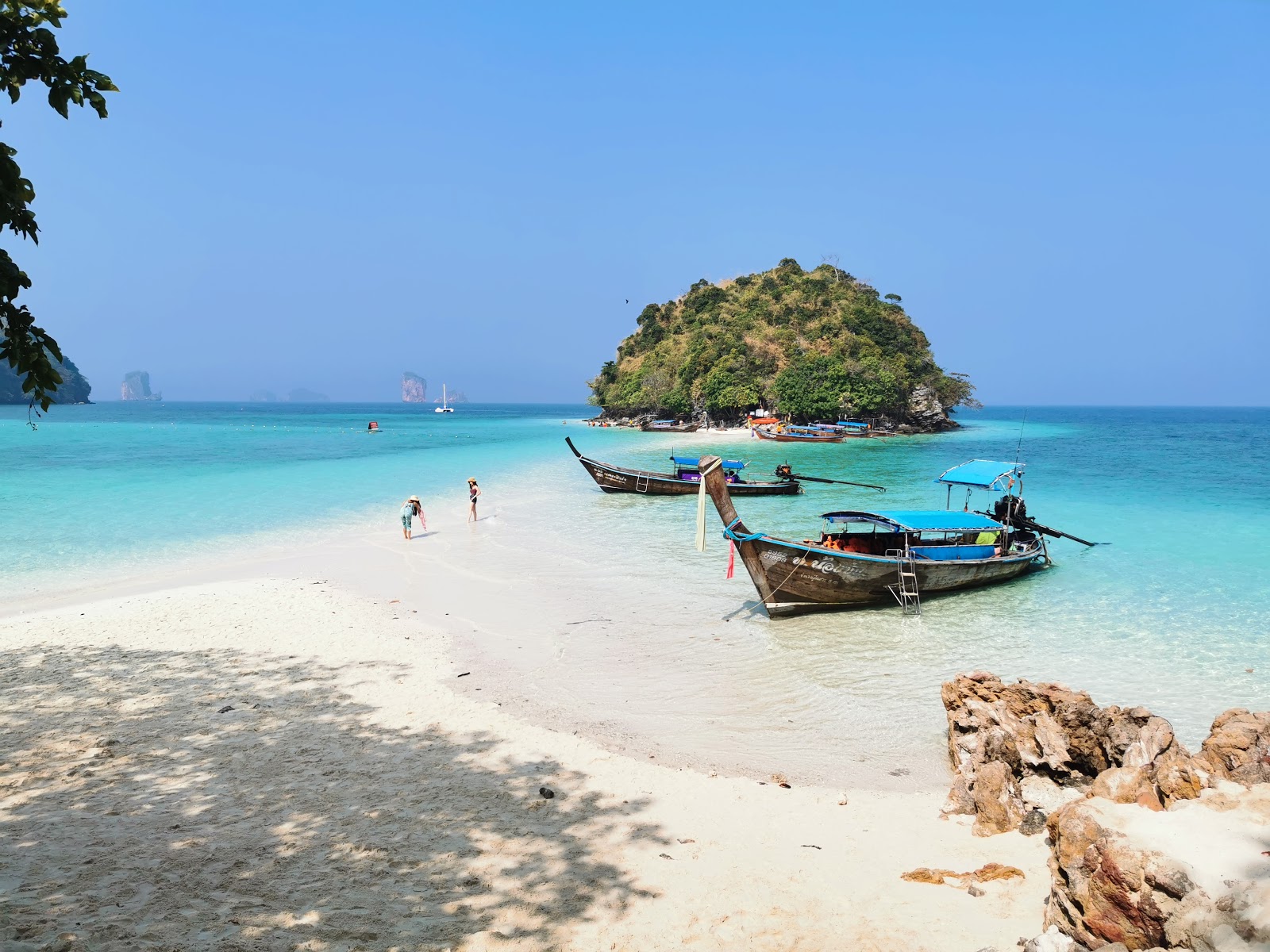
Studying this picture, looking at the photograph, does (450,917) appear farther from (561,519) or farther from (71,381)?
(71,381)

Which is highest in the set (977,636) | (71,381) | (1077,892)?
(71,381)

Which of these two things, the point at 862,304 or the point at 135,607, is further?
the point at 862,304

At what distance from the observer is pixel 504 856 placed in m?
5.57

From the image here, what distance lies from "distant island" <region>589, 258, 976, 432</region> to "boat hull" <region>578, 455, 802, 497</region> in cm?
4105

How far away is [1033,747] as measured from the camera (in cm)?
697

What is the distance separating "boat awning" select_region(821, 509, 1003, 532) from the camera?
14.9 m

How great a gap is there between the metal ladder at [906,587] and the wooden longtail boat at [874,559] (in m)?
0.02

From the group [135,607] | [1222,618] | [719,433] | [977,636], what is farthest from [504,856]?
[719,433]

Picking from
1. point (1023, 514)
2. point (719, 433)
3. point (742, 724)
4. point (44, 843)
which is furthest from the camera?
point (719, 433)

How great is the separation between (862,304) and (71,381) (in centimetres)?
18503

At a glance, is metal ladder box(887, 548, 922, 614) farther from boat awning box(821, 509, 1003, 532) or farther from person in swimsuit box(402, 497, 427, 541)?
person in swimsuit box(402, 497, 427, 541)

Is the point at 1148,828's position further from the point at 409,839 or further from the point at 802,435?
the point at 802,435

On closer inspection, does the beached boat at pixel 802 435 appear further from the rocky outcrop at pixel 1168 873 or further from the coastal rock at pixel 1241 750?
the rocky outcrop at pixel 1168 873

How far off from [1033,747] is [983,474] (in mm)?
12924
